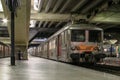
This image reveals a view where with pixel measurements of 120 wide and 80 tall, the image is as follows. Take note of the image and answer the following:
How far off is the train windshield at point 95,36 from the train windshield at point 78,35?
499 mm

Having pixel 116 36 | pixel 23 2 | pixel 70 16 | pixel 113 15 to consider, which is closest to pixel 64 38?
pixel 23 2

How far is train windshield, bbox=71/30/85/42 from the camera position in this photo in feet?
57.8

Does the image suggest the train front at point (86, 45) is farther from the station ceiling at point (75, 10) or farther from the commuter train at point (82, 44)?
the station ceiling at point (75, 10)

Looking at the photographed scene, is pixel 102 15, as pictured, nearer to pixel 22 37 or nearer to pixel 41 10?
pixel 41 10

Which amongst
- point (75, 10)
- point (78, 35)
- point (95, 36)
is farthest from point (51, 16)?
point (95, 36)

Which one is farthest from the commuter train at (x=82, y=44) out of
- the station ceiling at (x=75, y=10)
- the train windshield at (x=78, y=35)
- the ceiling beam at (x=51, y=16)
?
the ceiling beam at (x=51, y=16)

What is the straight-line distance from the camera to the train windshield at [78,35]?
17.6 metres

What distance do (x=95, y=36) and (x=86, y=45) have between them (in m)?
1.02

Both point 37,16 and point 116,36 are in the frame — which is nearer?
point 37,16

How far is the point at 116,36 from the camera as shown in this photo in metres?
43.6

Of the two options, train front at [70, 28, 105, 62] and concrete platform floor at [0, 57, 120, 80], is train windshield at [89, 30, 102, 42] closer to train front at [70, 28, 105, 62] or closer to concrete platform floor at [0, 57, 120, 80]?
train front at [70, 28, 105, 62]

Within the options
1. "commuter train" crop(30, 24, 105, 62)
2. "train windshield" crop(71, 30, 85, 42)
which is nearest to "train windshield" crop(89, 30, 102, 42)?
"commuter train" crop(30, 24, 105, 62)

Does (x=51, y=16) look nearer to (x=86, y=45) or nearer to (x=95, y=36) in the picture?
(x=95, y=36)

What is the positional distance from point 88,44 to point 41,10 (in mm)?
10072
